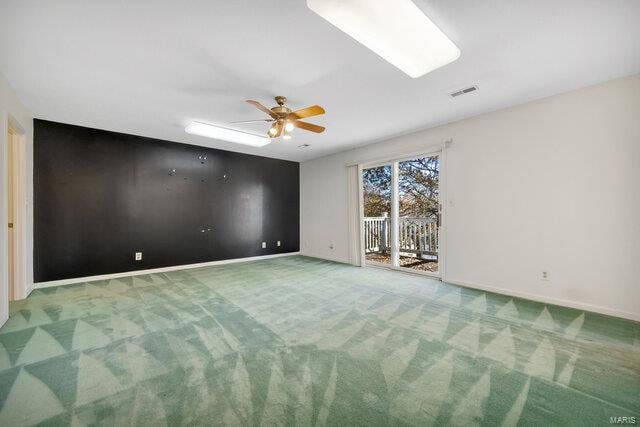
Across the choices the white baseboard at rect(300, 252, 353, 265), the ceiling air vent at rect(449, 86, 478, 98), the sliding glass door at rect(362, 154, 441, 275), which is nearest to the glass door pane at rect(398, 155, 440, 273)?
the sliding glass door at rect(362, 154, 441, 275)

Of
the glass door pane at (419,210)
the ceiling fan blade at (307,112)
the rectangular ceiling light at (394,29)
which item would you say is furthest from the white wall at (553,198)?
the ceiling fan blade at (307,112)

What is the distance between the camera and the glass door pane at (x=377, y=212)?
5.32 m

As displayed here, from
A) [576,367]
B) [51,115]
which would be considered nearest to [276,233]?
[51,115]

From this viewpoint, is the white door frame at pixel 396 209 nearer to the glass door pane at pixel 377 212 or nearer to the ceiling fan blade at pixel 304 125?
the glass door pane at pixel 377 212

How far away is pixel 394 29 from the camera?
1753mm

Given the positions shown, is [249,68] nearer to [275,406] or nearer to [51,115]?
[275,406]

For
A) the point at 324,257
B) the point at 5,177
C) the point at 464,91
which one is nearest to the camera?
the point at 5,177

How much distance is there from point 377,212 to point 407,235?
0.82 m

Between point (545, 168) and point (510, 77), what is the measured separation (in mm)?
1250

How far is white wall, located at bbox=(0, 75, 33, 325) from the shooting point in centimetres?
246

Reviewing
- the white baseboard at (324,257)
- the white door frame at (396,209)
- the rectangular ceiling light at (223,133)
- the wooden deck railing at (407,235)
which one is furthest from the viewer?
the white baseboard at (324,257)

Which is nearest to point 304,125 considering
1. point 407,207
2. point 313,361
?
point 313,361

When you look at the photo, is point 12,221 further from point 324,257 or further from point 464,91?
point 464,91

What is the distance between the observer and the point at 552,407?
1.44 meters
